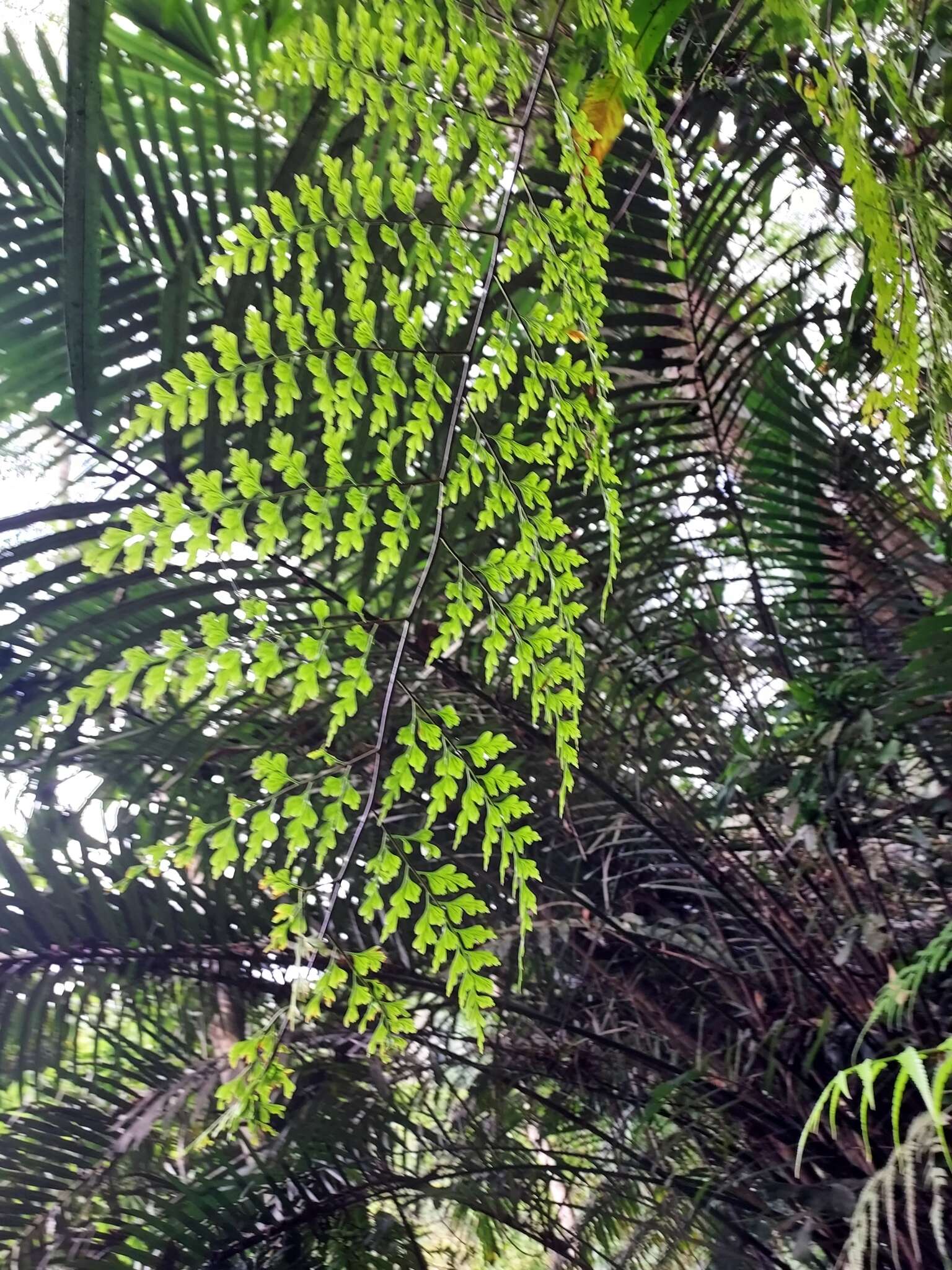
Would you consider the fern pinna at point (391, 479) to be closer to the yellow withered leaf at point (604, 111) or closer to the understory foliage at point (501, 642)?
the understory foliage at point (501, 642)

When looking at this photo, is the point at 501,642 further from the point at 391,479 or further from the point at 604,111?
the point at 604,111

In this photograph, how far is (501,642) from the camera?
452 mm

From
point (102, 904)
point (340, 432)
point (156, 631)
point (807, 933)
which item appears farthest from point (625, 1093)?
point (340, 432)

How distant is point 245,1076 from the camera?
418mm

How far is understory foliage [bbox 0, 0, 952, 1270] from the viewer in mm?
477

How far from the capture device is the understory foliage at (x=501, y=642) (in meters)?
0.48

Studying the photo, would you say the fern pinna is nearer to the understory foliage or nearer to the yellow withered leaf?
the understory foliage

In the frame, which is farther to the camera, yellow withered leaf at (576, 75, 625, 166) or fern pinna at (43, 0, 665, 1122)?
yellow withered leaf at (576, 75, 625, 166)

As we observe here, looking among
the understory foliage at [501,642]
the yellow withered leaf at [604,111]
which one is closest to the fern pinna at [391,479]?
the understory foliage at [501,642]

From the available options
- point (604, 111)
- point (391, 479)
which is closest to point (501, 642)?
point (391, 479)

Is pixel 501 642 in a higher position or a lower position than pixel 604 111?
lower

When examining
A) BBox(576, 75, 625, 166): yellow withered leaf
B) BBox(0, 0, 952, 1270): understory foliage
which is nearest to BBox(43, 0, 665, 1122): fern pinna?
BBox(0, 0, 952, 1270): understory foliage

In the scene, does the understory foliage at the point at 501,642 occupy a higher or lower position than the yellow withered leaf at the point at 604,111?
lower

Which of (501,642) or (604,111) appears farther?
(604,111)
